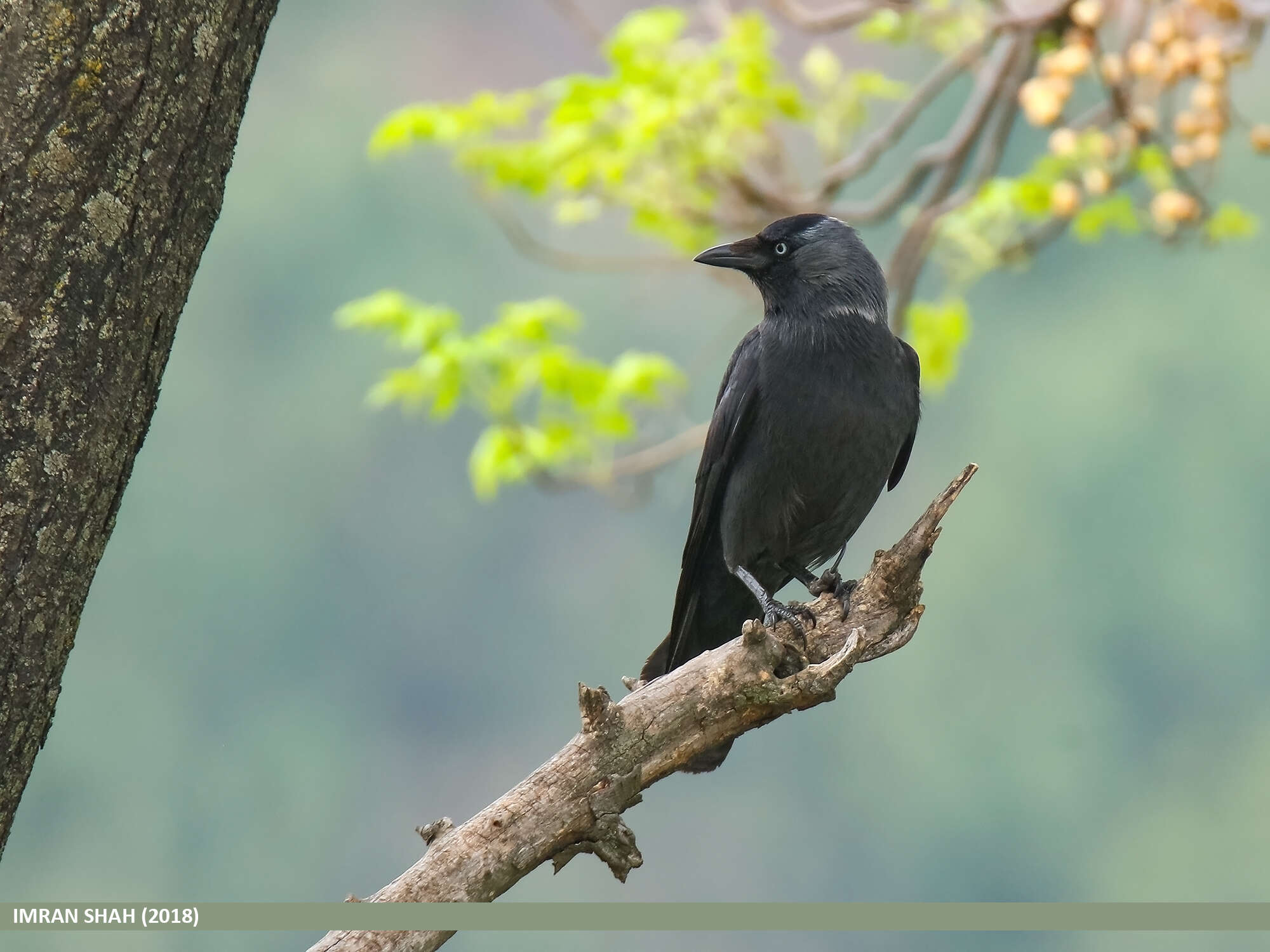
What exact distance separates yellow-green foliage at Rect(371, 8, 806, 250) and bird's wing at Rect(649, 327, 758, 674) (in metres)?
1.50

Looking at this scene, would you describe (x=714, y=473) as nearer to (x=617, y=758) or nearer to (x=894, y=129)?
(x=617, y=758)

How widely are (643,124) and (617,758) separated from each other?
2.96 meters

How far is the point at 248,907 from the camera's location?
92.7 inches

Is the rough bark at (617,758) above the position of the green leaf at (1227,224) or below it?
below

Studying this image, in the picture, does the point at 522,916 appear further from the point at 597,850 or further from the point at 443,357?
the point at 443,357

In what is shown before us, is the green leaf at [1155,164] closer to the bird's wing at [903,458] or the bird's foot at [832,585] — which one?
the bird's wing at [903,458]

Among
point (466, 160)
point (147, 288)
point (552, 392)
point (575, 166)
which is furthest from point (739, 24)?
point (147, 288)

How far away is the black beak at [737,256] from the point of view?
12.0 feet

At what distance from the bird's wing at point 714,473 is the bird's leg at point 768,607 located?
151 millimetres

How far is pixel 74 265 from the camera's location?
5.93 ft

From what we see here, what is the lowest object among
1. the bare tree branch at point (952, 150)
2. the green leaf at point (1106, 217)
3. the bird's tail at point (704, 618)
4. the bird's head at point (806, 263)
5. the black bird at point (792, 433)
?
the bird's tail at point (704, 618)

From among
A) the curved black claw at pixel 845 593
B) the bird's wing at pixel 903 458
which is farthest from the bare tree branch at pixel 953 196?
the curved black claw at pixel 845 593

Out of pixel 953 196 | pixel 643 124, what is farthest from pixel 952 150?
pixel 643 124

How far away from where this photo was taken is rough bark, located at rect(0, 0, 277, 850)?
1.79 m
